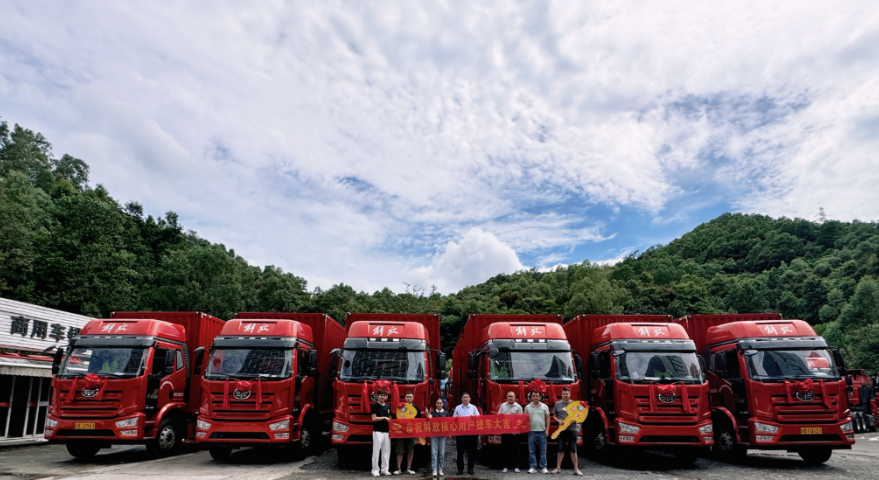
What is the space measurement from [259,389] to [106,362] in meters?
3.52

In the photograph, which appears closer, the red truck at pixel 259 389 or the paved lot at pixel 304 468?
the paved lot at pixel 304 468

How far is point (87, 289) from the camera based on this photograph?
103 feet

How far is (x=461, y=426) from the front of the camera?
973cm

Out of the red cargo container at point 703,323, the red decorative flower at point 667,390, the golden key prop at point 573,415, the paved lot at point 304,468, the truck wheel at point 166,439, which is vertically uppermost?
the red cargo container at point 703,323

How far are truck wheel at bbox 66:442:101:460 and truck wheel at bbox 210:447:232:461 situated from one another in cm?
281

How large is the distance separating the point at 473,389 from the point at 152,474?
23.5 feet

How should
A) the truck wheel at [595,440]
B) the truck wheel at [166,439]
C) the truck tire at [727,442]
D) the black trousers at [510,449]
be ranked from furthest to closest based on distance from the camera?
the truck wheel at [595,440], the truck wheel at [166,439], the truck tire at [727,442], the black trousers at [510,449]

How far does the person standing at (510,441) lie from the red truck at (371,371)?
1.68 m

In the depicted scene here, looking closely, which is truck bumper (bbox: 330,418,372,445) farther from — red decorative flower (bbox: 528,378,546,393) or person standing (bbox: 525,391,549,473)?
red decorative flower (bbox: 528,378,546,393)

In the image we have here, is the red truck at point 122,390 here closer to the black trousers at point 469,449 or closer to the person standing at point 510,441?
the black trousers at point 469,449

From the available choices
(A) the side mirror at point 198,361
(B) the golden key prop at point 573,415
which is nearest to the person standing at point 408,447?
(B) the golden key prop at point 573,415

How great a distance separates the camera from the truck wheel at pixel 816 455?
37.1 ft

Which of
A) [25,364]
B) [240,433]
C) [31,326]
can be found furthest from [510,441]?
[31,326]

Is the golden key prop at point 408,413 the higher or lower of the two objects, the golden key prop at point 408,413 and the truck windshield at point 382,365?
the lower
